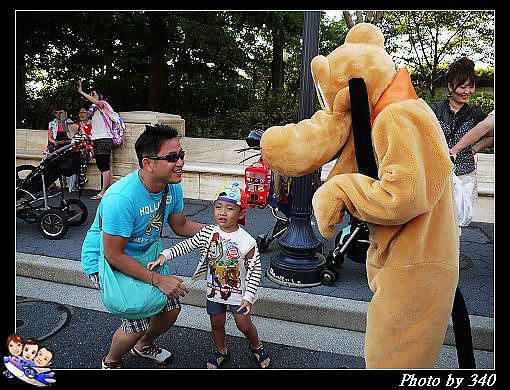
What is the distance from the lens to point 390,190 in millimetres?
1874

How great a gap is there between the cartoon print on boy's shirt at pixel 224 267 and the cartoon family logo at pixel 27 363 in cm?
107

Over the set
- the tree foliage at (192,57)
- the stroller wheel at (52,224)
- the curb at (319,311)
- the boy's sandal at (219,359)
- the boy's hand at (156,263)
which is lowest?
the boy's sandal at (219,359)

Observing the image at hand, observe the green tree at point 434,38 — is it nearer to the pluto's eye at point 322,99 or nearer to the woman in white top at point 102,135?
the woman in white top at point 102,135

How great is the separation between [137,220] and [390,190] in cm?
165

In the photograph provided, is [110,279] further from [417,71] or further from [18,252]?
[417,71]

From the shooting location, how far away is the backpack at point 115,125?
311 inches

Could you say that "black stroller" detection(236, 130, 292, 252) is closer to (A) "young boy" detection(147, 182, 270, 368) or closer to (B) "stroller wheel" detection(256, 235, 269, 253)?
(B) "stroller wheel" detection(256, 235, 269, 253)

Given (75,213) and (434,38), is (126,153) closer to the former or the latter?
(75,213)

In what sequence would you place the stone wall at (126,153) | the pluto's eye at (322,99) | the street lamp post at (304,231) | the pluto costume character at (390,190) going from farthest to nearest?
the stone wall at (126,153)
the street lamp post at (304,231)
the pluto's eye at (322,99)
the pluto costume character at (390,190)

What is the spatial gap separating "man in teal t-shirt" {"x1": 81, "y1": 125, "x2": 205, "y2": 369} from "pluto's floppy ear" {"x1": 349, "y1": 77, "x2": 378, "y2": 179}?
4.11 ft

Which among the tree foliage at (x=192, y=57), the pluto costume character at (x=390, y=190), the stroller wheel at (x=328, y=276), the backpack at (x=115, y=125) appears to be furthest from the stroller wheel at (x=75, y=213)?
the tree foliage at (x=192, y=57)

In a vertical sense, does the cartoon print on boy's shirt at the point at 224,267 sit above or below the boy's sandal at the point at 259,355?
above

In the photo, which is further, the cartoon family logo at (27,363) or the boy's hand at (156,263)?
the boy's hand at (156,263)

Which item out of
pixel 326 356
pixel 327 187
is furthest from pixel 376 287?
pixel 326 356
